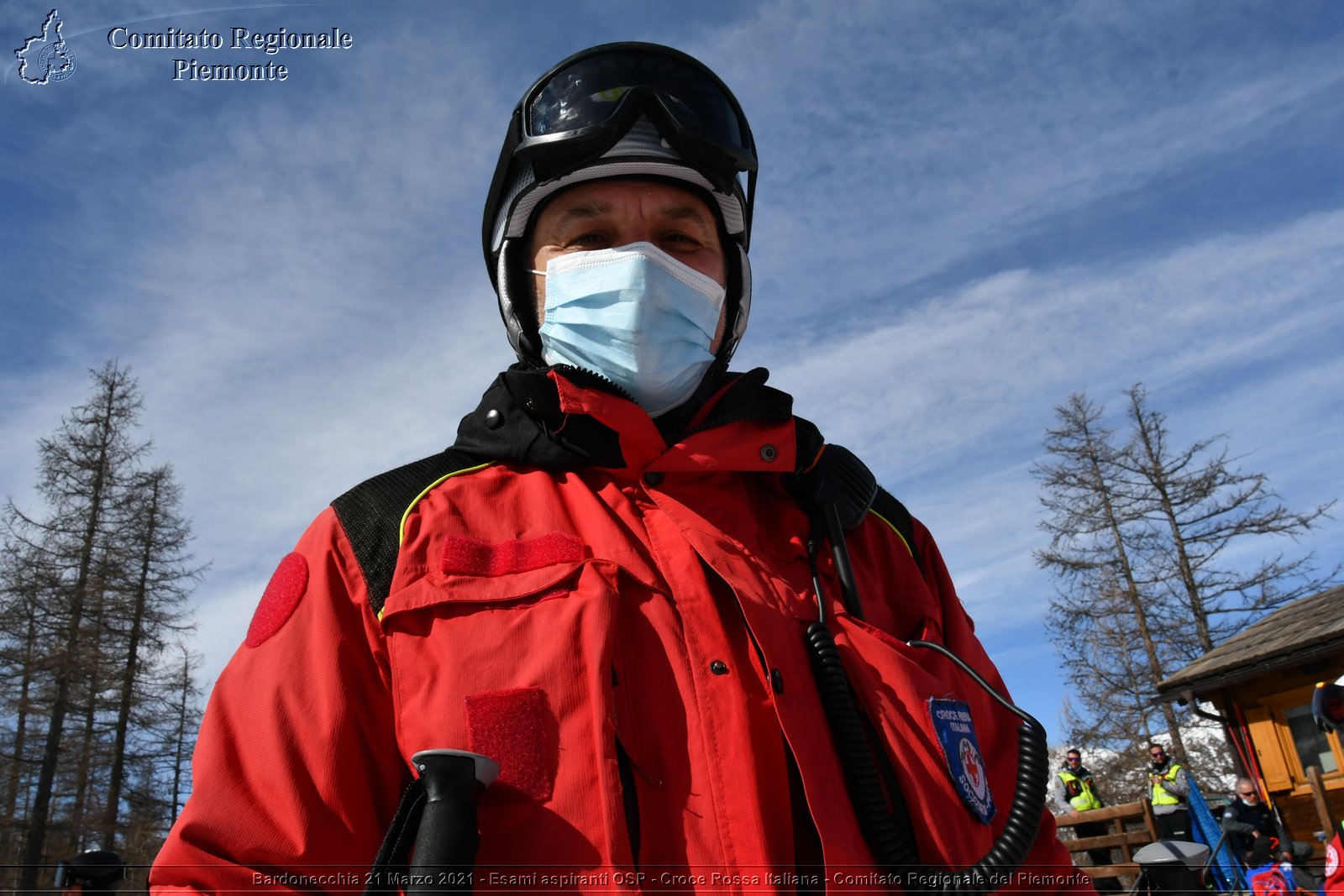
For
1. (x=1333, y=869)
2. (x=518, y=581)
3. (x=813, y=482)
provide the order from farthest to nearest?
(x=1333, y=869)
(x=813, y=482)
(x=518, y=581)

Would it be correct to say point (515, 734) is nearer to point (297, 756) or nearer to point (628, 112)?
point (297, 756)

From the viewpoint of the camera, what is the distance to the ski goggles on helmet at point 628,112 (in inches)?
112

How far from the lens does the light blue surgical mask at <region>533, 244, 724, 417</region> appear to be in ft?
8.49

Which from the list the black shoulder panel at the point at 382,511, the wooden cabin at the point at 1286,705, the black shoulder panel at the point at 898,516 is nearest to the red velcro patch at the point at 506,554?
the black shoulder panel at the point at 382,511

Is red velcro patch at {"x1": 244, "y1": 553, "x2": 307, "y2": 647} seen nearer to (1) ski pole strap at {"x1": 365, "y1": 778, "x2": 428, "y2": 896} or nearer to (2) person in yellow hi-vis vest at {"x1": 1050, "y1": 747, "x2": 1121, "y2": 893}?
(1) ski pole strap at {"x1": 365, "y1": 778, "x2": 428, "y2": 896}

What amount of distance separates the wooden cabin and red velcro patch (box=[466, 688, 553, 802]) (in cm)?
1691

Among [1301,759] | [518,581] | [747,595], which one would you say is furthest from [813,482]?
[1301,759]

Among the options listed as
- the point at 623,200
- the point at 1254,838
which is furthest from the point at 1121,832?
the point at 623,200

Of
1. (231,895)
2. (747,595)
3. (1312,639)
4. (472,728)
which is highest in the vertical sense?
(1312,639)

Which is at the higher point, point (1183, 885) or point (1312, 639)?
point (1312, 639)

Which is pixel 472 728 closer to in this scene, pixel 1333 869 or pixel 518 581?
pixel 518 581

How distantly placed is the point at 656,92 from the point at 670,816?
227 cm

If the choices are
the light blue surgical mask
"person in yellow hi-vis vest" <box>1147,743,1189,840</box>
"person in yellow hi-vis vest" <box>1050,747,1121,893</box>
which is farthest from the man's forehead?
"person in yellow hi-vis vest" <box>1050,747,1121,893</box>

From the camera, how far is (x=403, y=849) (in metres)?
1.55
